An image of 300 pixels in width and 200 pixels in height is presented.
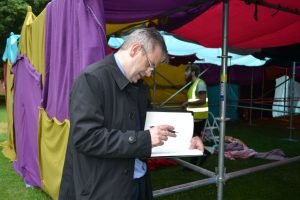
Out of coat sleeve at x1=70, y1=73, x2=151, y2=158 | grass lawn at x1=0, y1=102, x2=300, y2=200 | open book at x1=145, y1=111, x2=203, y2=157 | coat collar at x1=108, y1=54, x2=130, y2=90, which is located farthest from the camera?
grass lawn at x1=0, y1=102, x2=300, y2=200

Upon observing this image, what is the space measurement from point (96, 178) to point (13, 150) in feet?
19.1

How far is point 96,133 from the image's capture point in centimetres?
164

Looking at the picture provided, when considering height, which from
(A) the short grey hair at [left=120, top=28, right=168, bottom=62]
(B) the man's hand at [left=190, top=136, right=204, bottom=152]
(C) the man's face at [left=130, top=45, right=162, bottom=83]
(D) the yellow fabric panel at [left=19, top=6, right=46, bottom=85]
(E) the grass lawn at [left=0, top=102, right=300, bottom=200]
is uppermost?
(D) the yellow fabric panel at [left=19, top=6, right=46, bottom=85]

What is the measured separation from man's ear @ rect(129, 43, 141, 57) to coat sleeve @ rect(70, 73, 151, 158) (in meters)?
0.23

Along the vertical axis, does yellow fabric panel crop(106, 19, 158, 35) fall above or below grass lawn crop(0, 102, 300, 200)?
above

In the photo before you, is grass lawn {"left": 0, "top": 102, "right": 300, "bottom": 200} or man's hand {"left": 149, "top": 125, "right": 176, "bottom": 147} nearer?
man's hand {"left": 149, "top": 125, "right": 176, "bottom": 147}

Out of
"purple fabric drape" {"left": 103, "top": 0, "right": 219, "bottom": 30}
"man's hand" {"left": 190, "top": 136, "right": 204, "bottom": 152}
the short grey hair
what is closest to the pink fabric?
"purple fabric drape" {"left": 103, "top": 0, "right": 219, "bottom": 30}

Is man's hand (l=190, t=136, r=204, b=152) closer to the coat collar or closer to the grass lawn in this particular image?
the coat collar

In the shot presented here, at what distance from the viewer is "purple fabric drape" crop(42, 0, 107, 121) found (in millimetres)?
2930

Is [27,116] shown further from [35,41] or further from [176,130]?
[176,130]

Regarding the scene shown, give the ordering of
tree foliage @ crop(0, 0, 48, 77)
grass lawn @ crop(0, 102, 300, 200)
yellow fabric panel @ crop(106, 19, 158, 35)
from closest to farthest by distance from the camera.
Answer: yellow fabric panel @ crop(106, 19, 158, 35) < grass lawn @ crop(0, 102, 300, 200) < tree foliage @ crop(0, 0, 48, 77)

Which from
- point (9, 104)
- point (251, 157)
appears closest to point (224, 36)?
point (251, 157)

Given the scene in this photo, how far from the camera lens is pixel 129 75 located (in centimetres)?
183

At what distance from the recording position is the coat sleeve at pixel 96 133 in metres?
1.64
